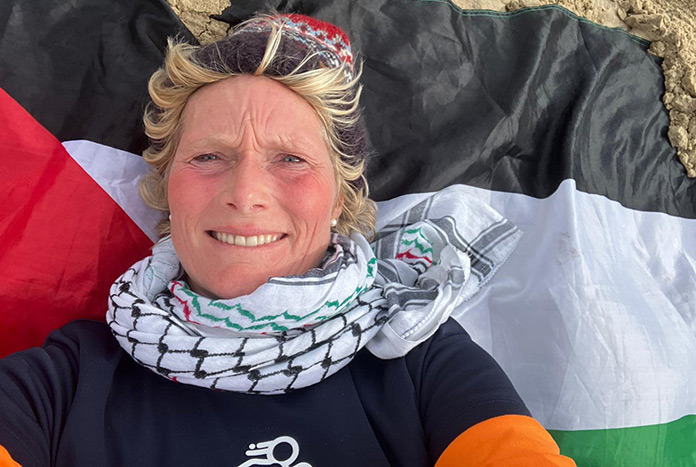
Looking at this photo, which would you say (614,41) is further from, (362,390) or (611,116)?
(362,390)

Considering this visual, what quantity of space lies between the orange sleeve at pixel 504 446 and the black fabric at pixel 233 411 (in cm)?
2

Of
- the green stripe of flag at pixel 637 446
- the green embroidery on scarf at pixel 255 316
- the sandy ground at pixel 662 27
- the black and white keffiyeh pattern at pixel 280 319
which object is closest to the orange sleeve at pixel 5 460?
the black and white keffiyeh pattern at pixel 280 319

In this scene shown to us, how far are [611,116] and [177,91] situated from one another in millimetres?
1429

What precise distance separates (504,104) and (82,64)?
52.7 inches

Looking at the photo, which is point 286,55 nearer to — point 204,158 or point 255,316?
point 204,158

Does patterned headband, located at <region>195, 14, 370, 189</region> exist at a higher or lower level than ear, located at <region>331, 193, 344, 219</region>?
higher

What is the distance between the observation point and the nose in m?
1.33

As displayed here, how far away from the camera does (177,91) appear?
1532 mm

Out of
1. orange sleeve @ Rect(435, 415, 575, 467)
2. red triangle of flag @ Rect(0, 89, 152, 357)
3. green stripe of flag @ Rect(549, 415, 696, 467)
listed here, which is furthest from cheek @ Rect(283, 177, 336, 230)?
green stripe of flag @ Rect(549, 415, 696, 467)

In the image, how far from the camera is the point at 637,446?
1.52 metres

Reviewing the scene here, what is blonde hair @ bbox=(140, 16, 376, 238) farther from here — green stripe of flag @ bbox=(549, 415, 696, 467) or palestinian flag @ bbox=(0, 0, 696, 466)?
green stripe of flag @ bbox=(549, 415, 696, 467)

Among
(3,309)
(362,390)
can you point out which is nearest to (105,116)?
(3,309)

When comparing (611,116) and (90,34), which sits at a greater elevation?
(90,34)

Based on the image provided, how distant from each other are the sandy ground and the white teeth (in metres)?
0.95
